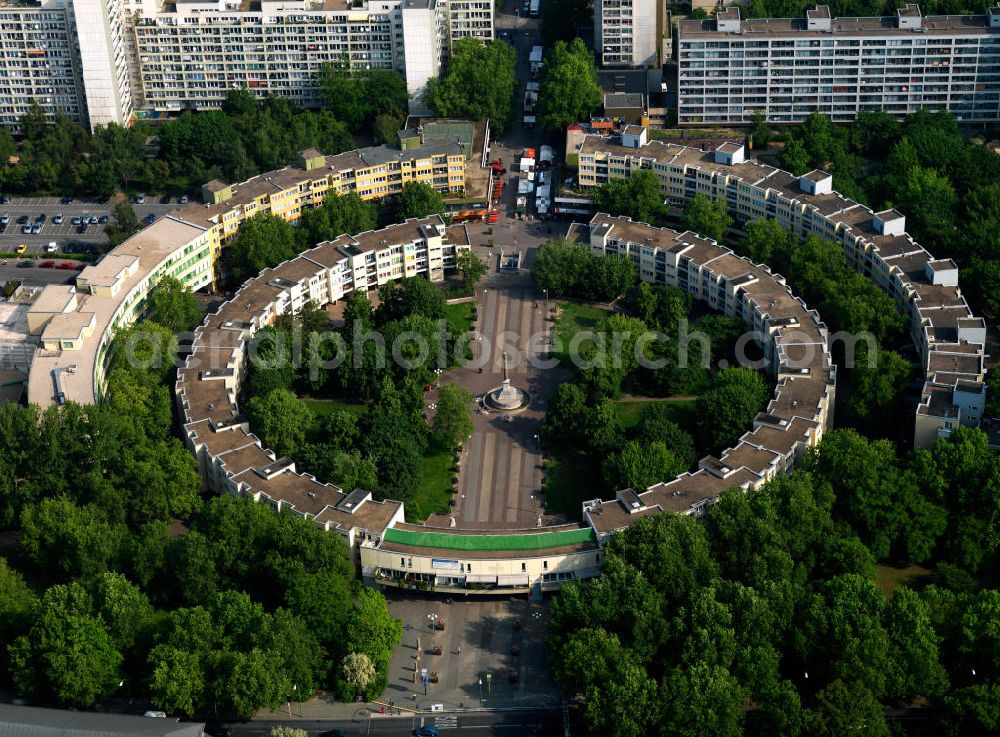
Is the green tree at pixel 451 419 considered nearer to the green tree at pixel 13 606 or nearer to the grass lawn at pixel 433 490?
the grass lawn at pixel 433 490

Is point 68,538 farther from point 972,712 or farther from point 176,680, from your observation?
point 972,712

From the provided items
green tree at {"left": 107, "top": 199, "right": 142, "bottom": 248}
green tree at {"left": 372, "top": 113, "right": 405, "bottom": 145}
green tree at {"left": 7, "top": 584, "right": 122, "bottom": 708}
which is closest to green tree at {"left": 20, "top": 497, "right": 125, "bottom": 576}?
green tree at {"left": 7, "top": 584, "right": 122, "bottom": 708}

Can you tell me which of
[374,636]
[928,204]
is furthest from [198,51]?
[374,636]

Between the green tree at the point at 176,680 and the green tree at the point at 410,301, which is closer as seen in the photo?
the green tree at the point at 176,680

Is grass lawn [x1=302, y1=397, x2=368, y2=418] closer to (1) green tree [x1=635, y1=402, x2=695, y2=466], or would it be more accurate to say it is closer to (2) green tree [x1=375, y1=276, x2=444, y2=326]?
(2) green tree [x1=375, y1=276, x2=444, y2=326]

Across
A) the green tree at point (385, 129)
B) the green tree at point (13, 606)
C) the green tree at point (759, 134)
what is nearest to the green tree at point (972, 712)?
the green tree at point (13, 606)

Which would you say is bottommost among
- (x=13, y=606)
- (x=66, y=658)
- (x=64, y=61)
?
(x=66, y=658)
